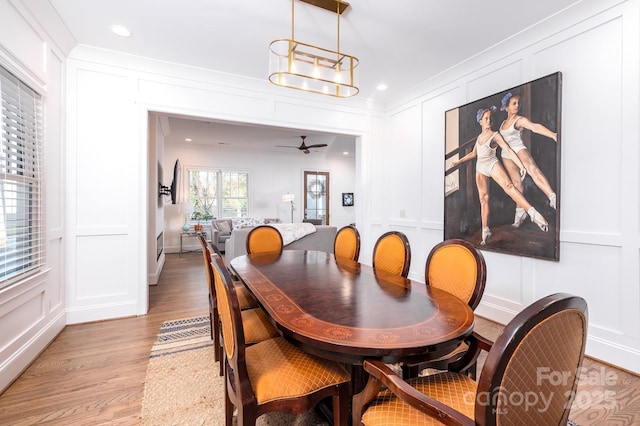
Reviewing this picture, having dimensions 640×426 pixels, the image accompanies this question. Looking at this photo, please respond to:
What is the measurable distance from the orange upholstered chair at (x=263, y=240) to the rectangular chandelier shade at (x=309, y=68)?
5.48 feet

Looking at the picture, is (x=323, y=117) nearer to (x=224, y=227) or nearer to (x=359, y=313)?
(x=359, y=313)

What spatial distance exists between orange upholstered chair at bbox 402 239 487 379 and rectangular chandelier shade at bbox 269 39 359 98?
4.57ft

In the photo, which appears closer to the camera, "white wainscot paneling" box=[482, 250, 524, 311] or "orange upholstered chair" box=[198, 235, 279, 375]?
"orange upholstered chair" box=[198, 235, 279, 375]

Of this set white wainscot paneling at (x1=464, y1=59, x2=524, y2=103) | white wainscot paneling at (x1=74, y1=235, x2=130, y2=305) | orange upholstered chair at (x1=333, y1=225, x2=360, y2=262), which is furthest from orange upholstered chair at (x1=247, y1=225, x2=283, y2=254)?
white wainscot paneling at (x1=464, y1=59, x2=524, y2=103)

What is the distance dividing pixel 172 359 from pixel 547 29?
4.18 m

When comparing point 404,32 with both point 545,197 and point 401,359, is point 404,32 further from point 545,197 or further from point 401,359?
point 401,359

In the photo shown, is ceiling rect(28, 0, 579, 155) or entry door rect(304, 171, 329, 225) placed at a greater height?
ceiling rect(28, 0, 579, 155)

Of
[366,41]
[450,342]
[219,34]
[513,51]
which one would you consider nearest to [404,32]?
[366,41]

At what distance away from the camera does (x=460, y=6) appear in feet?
7.82

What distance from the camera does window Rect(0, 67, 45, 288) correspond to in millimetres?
2010

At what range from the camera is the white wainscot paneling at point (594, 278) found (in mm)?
2270

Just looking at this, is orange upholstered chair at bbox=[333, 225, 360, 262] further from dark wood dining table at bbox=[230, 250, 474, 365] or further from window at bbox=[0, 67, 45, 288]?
window at bbox=[0, 67, 45, 288]

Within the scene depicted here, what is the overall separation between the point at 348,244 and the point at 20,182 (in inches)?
105

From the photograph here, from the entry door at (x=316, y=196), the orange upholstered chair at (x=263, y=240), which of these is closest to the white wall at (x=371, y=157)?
the orange upholstered chair at (x=263, y=240)
